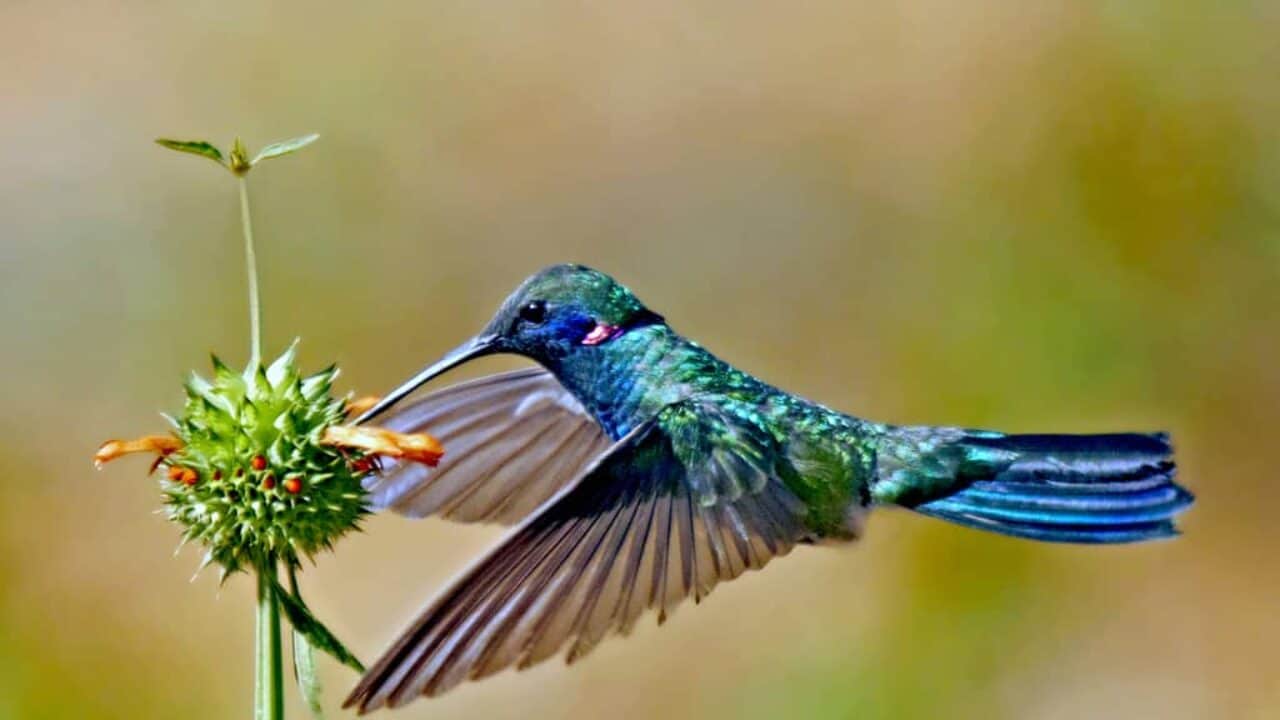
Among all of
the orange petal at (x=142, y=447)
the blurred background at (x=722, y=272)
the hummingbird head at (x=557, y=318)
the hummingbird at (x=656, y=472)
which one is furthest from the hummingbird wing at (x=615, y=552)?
the blurred background at (x=722, y=272)

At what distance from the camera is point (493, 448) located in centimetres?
249

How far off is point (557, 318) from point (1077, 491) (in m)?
0.90

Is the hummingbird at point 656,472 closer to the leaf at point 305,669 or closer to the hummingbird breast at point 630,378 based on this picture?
the hummingbird breast at point 630,378

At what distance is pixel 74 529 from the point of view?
4789 mm

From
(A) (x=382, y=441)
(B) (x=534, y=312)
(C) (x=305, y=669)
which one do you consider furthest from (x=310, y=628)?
(B) (x=534, y=312)

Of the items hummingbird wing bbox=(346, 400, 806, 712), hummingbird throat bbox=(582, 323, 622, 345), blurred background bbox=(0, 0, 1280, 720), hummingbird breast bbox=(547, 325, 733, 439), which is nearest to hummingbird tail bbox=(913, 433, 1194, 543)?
hummingbird wing bbox=(346, 400, 806, 712)

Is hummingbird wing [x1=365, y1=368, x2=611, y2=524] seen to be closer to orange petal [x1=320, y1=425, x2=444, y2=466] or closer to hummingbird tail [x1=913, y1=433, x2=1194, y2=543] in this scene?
orange petal [x1=320, y1=425, x2=444, y2=466]

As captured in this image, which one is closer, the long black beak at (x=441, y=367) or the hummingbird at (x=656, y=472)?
the hummingbird at (x=656, y=472)

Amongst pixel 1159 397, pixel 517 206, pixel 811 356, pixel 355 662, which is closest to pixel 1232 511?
pixel 1159 397

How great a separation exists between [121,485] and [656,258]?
219cm

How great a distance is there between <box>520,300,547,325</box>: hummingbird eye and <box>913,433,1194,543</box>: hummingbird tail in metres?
0.78

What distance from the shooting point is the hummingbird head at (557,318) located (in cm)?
231

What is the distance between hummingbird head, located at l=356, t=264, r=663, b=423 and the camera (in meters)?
2.31

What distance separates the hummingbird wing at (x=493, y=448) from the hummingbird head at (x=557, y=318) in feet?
0.56
